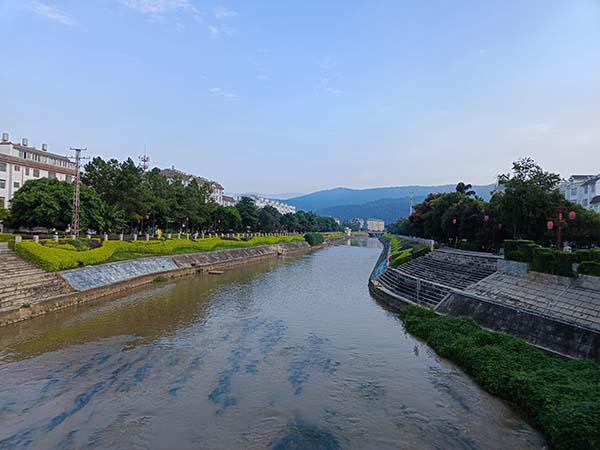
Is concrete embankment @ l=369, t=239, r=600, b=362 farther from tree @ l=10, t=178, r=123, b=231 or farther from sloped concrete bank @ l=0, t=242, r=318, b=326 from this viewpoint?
tree @ l=10, t=178, r=123, b=231

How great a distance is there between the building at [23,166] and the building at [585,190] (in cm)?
6588

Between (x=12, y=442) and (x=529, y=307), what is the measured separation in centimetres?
1779

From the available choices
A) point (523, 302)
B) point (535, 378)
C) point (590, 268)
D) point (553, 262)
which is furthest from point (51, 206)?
point (590, 268)

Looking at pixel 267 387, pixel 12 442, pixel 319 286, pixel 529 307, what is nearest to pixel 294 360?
pixel 267 387

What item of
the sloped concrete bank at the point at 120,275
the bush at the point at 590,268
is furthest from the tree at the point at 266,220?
the bush at the point at 590,268

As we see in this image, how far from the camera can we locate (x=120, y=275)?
2992 centimetres

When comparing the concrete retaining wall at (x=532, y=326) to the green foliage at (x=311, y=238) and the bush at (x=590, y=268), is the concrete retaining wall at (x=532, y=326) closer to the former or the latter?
the bush at (x=590, y=268)

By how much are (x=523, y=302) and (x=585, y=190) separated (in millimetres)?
55625

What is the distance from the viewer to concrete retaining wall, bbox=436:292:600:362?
13.0 m

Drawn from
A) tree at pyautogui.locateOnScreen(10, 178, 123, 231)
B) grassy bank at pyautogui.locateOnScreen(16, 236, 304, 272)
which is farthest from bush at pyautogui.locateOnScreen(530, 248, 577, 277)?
tree at pyautogui.locateOnScreen(10, 178, 123, 231)

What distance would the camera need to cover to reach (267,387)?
1257 centimetres

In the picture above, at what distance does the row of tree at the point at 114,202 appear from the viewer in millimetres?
36656

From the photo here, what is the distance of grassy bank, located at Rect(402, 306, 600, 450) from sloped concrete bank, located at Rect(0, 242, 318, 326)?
60.6 ft

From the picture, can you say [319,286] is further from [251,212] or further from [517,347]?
[251,212]
